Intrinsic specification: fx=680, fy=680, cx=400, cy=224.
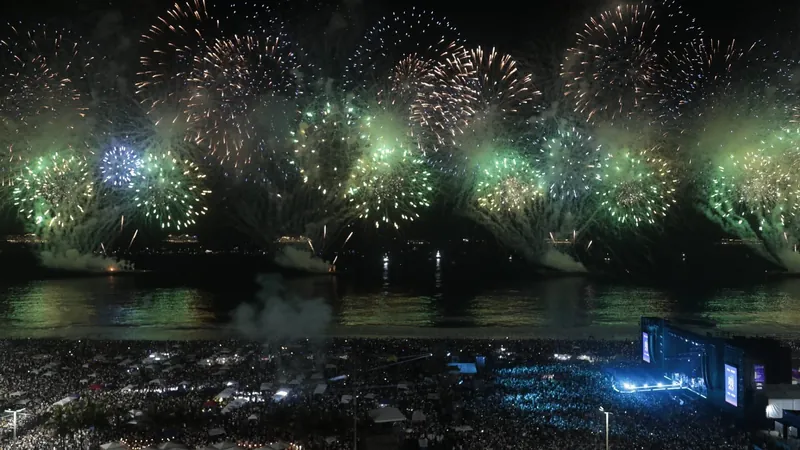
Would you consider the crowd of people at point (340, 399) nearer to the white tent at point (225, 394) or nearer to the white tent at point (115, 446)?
the white tent at point (225, 394)

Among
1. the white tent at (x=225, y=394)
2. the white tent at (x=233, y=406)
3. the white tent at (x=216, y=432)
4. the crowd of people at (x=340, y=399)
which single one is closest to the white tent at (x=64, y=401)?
the crowd of people at (x=340, y=399)

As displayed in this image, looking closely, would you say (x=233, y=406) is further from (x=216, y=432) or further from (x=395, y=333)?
(x=395, y=333)

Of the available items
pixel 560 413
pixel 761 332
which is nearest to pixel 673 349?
pixel 560 413

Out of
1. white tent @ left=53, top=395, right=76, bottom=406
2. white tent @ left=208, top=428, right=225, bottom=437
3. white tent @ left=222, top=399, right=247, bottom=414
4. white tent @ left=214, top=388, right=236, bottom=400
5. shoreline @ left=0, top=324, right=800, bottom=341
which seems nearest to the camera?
white tent @ left=208, top=428, right=225, bottom=437

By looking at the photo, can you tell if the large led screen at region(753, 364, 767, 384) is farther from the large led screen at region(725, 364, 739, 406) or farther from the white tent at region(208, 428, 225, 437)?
the white tent at region(208, 428, 225, 437)

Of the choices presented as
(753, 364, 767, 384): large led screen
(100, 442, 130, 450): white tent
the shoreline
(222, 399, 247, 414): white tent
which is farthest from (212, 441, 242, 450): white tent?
the shoreline

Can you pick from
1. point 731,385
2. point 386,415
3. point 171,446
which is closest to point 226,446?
point 171,446

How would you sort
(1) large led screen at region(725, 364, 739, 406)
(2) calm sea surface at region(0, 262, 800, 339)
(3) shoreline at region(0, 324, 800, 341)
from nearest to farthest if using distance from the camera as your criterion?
(1) large led screen at region(725, 364, 739, 406)
(3) shoreline at region(0, 324, 800, 341)
(2) calm sea surface at region(0, 262, 800, 339)
